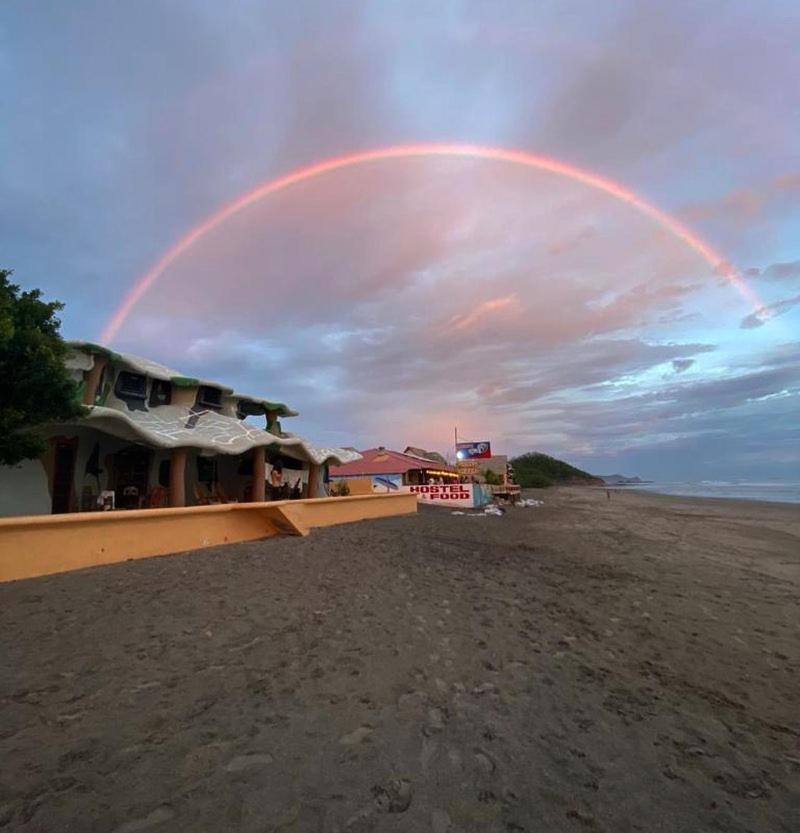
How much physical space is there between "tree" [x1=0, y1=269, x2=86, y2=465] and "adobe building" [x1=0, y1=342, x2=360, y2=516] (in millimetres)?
2251

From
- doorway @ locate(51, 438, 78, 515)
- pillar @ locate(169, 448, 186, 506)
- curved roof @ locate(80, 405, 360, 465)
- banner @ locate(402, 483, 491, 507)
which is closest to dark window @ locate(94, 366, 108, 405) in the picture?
curved roof @ locate(80, 405, 360, 465)

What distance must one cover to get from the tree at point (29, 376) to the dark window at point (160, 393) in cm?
832

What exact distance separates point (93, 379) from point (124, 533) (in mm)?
10931

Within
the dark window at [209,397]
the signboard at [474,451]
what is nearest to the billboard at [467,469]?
the signboard at [474,451]

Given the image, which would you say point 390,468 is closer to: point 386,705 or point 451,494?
point 451,494

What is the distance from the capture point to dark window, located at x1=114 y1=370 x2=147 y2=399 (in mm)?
19875

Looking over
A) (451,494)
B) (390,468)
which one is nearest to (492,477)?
(390,468)

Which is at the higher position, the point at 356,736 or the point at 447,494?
the point at 447,494

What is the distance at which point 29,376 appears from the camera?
11812 mm

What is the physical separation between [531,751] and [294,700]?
196cm

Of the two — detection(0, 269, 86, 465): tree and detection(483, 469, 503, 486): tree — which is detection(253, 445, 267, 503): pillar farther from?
detection(483, 469, 503, 486): tree

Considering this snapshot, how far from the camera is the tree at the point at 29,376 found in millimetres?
11609

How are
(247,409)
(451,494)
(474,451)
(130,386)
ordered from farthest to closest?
(474,451) → (451,494) → (247,409) → (130,386)

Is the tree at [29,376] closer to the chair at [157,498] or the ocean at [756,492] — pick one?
the chair at [157,498]
